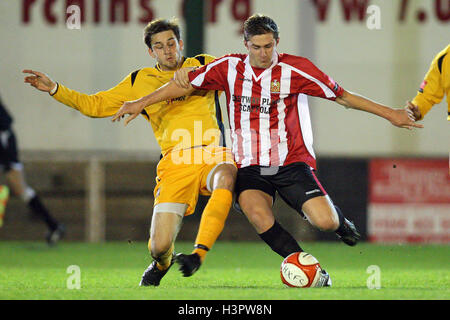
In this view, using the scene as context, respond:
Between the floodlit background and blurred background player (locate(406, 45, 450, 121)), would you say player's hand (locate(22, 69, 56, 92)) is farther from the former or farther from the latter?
the floodlit background

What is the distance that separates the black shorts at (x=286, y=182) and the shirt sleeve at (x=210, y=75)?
0.57m

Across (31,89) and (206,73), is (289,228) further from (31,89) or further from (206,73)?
(206,73)

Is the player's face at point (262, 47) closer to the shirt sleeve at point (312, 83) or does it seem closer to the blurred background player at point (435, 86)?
the shirt sleeve at point (312, 83)

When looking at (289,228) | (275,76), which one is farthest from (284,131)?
(289,228)

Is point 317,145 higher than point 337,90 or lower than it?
lower

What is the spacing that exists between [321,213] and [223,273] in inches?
63.0

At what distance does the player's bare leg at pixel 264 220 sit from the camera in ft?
18.1

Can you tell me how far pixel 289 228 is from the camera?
400 inches

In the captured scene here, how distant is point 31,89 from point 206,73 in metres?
5.46

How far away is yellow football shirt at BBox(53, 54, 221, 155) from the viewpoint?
5871mm

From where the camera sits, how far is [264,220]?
5512 millimetres
